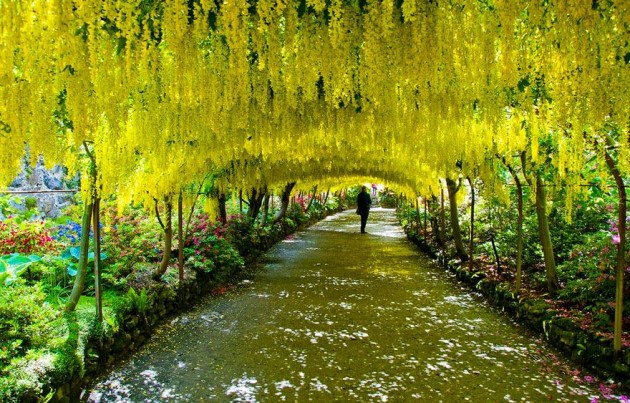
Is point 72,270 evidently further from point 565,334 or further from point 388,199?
point 388,199

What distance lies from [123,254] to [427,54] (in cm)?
452

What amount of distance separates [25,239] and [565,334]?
5549 millimetres

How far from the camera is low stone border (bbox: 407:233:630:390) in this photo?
3300 mm

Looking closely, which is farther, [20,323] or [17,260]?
[17,260]

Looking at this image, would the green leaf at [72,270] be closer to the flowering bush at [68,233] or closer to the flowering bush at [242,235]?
the flowering bush at [68,233]

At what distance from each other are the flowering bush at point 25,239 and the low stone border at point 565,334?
17.2ft

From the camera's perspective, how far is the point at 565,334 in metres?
3.88

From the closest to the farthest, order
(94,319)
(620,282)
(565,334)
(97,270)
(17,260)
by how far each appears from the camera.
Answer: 1. (620,282)
2. (94,319)
3. (97,270)
4. (565,334)
5. (17,260)

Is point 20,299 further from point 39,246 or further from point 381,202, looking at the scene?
point 381,202

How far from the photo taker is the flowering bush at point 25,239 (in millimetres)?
4859

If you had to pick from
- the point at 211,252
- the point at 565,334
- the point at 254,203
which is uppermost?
the point at 254,203

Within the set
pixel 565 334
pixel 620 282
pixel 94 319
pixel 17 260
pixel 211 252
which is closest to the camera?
pixel 620 282

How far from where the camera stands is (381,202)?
37781 mm

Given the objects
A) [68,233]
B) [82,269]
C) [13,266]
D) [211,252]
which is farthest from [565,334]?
[68,233]
